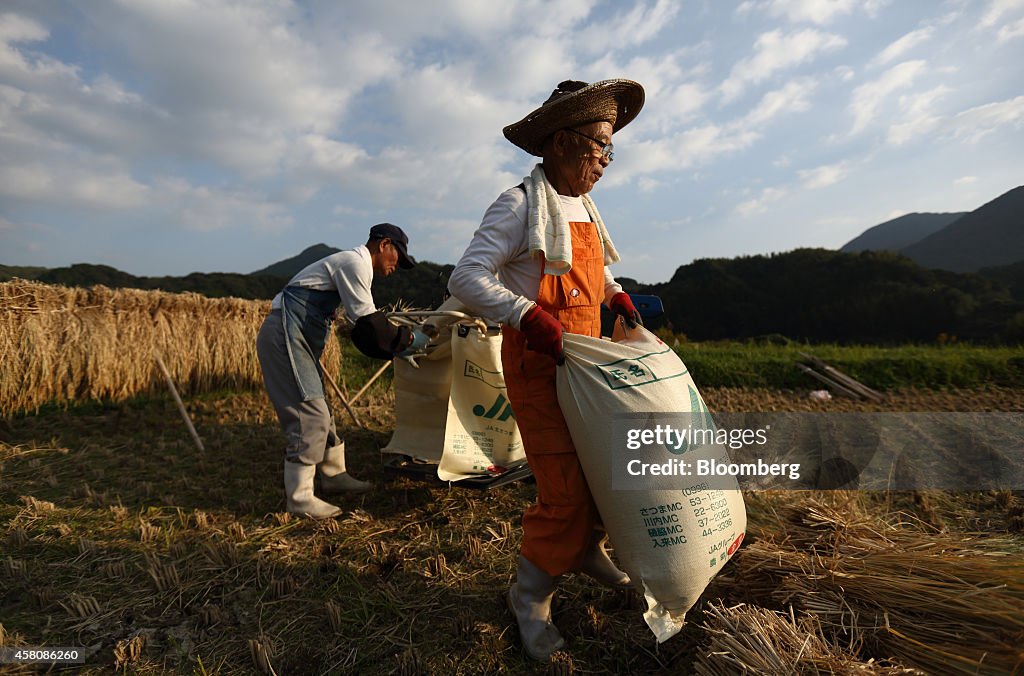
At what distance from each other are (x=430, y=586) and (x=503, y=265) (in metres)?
1.49

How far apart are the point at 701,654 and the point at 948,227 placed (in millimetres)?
35076

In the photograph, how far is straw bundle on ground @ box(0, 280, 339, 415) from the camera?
484cm

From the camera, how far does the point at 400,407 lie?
11.7 ft

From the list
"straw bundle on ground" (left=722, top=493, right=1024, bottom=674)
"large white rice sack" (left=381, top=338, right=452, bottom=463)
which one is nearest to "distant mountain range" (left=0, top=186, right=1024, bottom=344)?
"large white rice sack" (left=381, top=338, right=452, bottom=463)

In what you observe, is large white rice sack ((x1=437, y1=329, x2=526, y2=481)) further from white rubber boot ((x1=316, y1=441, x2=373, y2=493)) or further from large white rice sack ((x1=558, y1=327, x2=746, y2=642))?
large white rice sack ((x1=558, y1=327, x2=746, y2=642))

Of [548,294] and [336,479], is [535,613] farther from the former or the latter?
[336,479]

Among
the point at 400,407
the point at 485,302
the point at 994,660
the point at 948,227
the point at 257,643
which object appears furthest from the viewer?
the point at 948,227

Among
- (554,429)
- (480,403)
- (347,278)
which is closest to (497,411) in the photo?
(480,403)

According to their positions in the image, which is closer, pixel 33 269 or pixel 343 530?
pixel 343 530

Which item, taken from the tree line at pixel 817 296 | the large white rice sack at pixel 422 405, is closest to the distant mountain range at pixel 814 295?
the tree line at pixel 817 296

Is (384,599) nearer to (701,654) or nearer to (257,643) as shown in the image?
(257,643)

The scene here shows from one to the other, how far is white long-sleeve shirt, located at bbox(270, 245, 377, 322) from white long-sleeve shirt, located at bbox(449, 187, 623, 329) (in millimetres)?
1333

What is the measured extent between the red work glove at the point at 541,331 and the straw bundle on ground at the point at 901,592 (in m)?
1.13

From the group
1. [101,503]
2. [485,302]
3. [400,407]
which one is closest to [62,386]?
[101,503]
